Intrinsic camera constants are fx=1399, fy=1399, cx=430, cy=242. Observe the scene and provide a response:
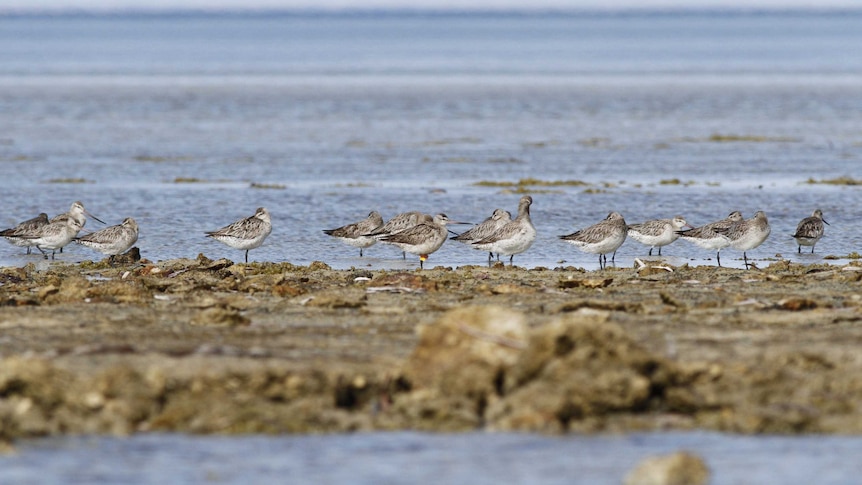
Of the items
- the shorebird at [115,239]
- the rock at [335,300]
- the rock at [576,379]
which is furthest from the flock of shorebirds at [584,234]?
the rock at [576,379]

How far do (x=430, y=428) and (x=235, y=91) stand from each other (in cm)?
6620

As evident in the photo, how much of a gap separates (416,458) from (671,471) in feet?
5.51

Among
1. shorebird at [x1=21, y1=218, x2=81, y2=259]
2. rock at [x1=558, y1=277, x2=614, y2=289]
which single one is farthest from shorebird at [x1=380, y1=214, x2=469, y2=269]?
shorebird at [x1=21, y1=218, x2=81, y2=259]

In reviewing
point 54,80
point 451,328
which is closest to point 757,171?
point 451,328

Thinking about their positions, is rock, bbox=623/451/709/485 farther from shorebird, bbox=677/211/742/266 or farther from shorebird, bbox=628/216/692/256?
shorebird, bbox=628/216/692/256

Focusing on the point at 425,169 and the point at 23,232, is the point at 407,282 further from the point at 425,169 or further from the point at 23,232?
the point at 425,169

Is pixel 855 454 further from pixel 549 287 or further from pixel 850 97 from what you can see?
pixel 850 97

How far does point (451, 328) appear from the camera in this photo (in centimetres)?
980

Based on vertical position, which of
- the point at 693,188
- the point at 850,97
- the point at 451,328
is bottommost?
the point at 451,328

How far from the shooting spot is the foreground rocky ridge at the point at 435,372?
9.32 meters

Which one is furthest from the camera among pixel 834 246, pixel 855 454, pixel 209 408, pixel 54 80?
pixel 54 80

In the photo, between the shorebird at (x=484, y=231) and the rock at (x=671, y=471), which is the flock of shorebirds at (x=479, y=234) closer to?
the shorebird at (x=484, y=231)

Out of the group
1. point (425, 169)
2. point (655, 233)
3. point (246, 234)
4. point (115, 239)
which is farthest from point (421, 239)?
point (425, 169)

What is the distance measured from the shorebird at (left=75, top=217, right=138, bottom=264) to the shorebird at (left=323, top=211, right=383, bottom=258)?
10.1 feet
